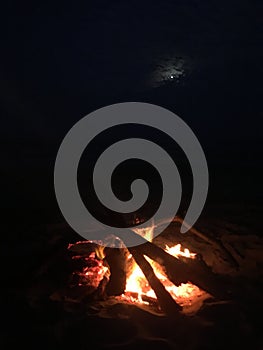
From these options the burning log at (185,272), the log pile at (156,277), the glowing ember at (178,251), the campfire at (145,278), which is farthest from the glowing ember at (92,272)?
the glowing ember at (178,251)

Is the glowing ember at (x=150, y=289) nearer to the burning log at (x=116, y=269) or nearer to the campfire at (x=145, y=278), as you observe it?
the campfire at (x=145, y=278)

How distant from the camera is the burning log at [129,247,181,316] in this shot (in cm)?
364

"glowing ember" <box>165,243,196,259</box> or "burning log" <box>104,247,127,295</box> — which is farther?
"glowing ember" <box>165,243,196,259</box>

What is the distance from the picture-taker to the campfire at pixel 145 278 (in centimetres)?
386

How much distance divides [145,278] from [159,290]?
575 millimetres

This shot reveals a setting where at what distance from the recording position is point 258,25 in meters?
33.1

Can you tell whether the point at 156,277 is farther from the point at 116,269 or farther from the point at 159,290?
the point at 116,269

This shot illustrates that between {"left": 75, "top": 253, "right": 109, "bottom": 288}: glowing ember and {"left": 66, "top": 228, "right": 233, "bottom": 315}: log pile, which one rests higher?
{"left": 66, "top": 228, "right": 233, "bottom": 315}: log pile

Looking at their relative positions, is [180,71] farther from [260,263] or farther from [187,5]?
[260,263]

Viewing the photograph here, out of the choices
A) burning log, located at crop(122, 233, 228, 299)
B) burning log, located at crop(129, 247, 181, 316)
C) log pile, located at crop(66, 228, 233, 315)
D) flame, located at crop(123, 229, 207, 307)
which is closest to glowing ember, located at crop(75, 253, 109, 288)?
log pile, located at crop(66, 228, 233, 315)

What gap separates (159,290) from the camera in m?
3.77

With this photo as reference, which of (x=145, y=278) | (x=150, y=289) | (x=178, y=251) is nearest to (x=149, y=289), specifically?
(x=150, y=289)

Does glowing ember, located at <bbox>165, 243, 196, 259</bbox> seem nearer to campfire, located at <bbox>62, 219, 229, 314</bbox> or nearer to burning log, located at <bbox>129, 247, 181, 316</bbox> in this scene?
campfire, located at <bbox>62, 219, 229, 314</bbox>

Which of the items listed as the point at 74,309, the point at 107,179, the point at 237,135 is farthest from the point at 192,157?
the point at 74,309
